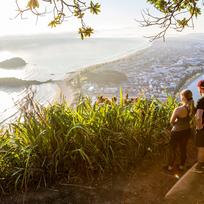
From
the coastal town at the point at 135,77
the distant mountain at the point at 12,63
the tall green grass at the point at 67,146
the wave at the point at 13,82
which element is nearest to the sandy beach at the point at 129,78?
the coastal town at the point at 135,77

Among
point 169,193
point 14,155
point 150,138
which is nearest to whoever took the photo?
point 169,193

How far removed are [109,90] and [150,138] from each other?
219 ft

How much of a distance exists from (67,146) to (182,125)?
1954 mm

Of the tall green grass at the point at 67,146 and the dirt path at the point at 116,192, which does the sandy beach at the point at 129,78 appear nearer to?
the tall green grass at the point at 67,146

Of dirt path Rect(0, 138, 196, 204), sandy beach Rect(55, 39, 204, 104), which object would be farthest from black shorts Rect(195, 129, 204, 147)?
sandy beach Rect(55, 39, 204, 104)

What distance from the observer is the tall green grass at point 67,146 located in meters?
6.27

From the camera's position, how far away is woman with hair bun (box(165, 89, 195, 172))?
20.8 feet

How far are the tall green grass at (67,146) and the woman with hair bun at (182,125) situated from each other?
0.59 m

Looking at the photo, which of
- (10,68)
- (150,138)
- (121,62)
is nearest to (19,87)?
(10,68)

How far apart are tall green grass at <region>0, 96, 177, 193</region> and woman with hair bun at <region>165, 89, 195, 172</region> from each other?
23.1 inches

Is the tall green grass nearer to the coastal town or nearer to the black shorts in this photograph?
the black shorts

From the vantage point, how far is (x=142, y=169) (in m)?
6.81

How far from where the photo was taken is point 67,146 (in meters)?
6.45

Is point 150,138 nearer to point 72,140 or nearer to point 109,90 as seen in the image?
point 72,140
